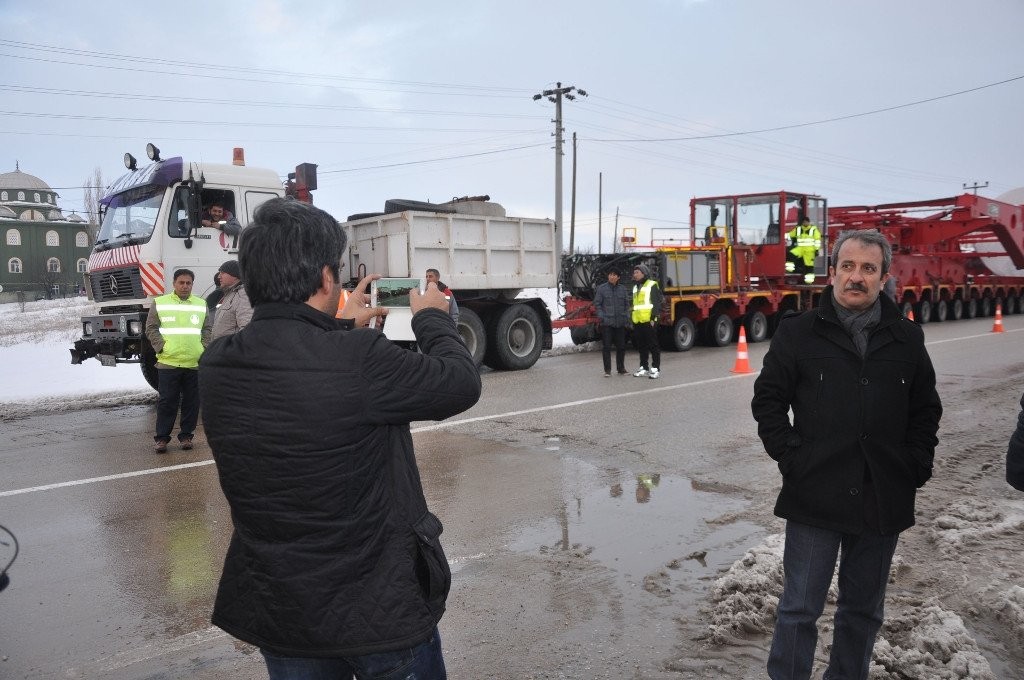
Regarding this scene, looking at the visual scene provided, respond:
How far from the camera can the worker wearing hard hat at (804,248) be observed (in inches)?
716

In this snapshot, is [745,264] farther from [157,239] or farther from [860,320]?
[860,320]

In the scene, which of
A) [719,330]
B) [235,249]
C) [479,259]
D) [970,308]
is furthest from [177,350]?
[970,308]

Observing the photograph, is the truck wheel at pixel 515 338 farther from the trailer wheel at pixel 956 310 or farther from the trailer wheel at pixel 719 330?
the trailer wheel at pixel 956 310

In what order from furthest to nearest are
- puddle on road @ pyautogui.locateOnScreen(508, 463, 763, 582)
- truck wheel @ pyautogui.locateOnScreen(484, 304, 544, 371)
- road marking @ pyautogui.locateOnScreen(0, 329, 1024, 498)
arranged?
Answer: truck wheel @ pyautogui.locateOnScreen(484, 304, 544, 371) < road marking @ pyautogui.locateOnScreen(0, 329, 1024, 498) < puddle on road @ pyautogui.locateOnScreen(508, 463, 763, 582)

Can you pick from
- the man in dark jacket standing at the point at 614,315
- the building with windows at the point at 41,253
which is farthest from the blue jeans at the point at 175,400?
the building with windows at the point at 41,253

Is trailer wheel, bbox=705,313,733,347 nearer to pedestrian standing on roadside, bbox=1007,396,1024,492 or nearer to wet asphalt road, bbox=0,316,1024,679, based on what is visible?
wet asphalt road, bbox=0,316,1024,679

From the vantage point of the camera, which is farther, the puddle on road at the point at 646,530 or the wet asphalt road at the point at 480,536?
the puddle on road at the point at 646,530

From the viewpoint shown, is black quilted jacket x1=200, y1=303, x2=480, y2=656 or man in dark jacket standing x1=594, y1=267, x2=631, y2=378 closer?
black quilted jacket x1=200, y1=303, x2=480, y2=656

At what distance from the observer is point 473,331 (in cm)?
1269

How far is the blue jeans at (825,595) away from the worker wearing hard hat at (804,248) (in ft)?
54.0

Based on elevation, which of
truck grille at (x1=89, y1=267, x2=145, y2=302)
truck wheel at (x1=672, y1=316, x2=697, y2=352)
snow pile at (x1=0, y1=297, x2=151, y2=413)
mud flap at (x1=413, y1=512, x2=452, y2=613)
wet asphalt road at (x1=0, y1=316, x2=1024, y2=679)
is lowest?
wet asphalt road at (x1=0, y1=316, x2=1024, y2=679)

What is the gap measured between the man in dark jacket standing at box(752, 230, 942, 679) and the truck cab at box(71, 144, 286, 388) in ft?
27.9

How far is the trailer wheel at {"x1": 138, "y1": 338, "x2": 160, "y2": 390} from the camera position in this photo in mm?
9969

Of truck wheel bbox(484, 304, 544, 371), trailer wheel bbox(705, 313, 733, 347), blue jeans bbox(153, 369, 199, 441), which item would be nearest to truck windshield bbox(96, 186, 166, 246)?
blue jeans bbox(153, 369, 199, 441)
